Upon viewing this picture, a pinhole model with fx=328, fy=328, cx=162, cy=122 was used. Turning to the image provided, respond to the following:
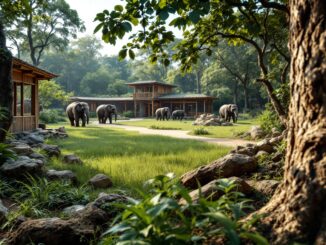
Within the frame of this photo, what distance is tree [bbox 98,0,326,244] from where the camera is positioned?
2002mm

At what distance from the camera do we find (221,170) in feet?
15.8

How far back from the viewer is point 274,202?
7.86ft

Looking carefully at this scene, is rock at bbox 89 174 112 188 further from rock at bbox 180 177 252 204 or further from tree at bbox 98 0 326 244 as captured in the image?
tree at bbox 98 0 326 244

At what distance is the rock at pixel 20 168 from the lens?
5.78 meters

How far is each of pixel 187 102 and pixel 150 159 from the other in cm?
3856

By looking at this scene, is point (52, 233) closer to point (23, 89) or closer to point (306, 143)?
point (306, 143)

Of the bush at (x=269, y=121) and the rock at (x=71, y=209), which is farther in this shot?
the bush at (x=269, y=121)

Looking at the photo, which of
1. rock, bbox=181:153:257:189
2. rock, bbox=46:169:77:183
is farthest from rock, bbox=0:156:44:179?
rock, bbox=181:153:257:189

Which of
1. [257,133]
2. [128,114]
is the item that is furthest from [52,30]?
[257,133]

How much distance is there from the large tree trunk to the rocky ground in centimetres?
45

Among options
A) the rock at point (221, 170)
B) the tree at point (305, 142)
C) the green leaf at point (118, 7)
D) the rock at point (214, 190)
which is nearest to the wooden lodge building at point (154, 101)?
the rock at point (221, 170)

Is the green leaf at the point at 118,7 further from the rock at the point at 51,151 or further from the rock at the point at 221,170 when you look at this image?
the rock at the point at 51,151

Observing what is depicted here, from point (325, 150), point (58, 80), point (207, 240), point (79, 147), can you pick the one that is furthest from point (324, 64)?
point (58, 80)

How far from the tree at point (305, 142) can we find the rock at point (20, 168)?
187 inches
